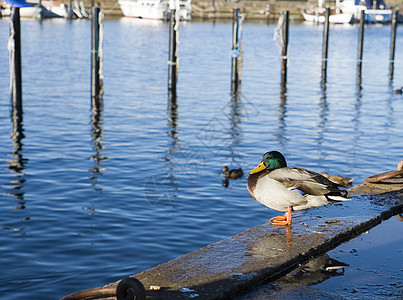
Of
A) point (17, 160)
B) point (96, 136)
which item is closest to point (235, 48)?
point (96, 136)

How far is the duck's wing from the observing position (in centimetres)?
629

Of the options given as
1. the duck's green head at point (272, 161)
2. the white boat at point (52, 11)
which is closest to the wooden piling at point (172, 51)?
the duck's green head at point (272, 161)

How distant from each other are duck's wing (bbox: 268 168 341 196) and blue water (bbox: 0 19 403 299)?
229 centimetres

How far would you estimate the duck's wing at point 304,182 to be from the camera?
20.6 ft

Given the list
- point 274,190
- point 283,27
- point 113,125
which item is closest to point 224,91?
point 283,27

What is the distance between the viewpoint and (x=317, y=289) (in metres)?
5.01

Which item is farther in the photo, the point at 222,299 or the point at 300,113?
the point at 300,113

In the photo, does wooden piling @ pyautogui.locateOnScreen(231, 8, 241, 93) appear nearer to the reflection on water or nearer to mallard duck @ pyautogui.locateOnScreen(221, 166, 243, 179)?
the reflection on water

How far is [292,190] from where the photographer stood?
629 cm

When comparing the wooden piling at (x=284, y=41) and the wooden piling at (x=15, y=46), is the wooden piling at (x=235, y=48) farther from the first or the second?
the wooden piling at (x=15, y=46)

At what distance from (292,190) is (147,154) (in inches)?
316

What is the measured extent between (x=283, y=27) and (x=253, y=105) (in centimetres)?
435

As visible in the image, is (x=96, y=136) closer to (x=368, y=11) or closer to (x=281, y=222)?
(x=281, y=222)

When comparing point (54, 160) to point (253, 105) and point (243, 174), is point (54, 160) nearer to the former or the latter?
point (243, 174)
